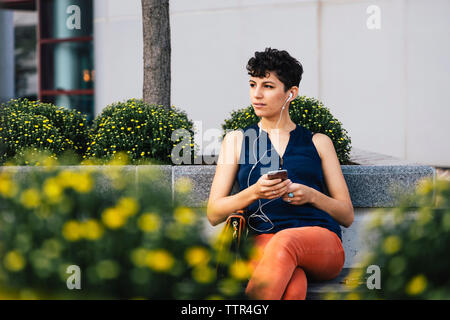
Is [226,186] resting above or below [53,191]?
below

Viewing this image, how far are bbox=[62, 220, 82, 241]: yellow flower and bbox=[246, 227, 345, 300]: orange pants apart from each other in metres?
0.83

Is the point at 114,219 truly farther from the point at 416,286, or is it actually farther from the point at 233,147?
the point at 233,147

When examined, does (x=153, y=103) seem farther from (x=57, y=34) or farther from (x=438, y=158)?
(x=57, y=34)

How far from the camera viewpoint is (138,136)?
4.46 m

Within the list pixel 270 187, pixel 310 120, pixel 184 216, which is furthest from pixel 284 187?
pixel 310 120

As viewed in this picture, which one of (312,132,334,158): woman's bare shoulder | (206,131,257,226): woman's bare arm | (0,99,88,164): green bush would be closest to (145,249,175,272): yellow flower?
(206,131,257,226): woman's bare arm

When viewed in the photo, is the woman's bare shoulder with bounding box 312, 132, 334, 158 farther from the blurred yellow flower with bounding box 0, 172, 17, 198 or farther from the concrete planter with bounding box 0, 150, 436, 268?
the blurred yellow flower with bounding box 0, 172, 17, 198

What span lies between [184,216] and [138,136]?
2.95 m

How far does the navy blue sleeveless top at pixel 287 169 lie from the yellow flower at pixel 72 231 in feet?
4.45

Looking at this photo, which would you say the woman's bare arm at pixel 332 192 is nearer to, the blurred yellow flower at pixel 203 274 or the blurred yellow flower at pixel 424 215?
the blurred yellow flower at pixel 424 215

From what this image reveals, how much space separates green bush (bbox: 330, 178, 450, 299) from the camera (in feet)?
5.26

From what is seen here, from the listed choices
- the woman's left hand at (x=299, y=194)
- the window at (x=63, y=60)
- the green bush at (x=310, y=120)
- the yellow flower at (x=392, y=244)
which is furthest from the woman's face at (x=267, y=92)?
the window at (x=63, y=60)

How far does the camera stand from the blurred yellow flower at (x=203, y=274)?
149 centimetres

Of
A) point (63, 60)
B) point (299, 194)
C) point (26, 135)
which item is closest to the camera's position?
point (299, 194)
